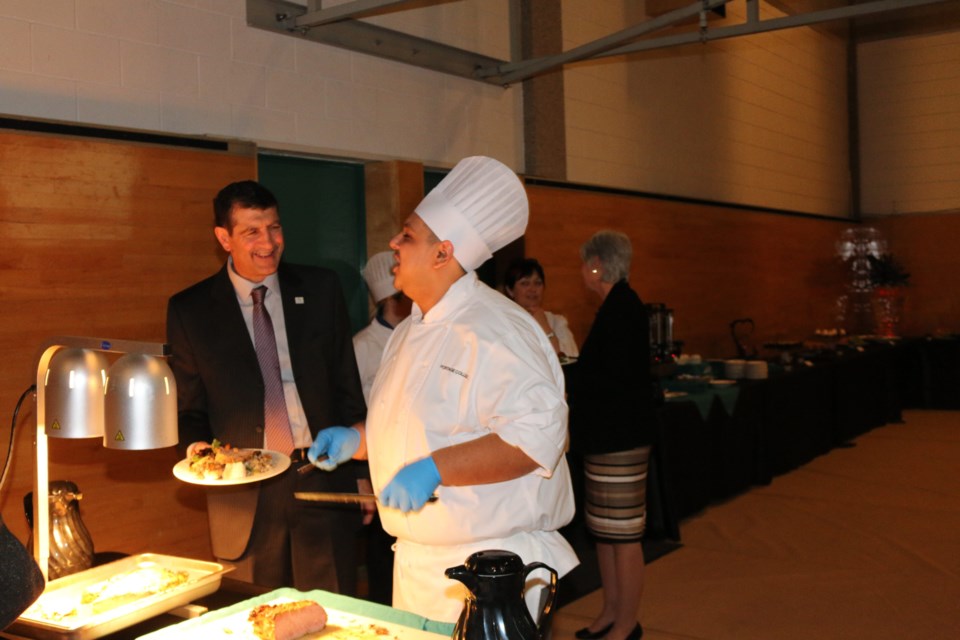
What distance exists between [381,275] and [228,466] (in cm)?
200

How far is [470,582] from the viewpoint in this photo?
1312mm

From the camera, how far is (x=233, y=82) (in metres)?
4.15

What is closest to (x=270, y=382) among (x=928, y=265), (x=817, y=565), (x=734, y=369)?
(x=817, y=565)

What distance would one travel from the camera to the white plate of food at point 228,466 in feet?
6.92

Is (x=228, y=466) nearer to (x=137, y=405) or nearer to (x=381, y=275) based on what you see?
(x=137, y=405)

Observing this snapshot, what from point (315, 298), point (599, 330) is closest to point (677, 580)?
point (599, 330)

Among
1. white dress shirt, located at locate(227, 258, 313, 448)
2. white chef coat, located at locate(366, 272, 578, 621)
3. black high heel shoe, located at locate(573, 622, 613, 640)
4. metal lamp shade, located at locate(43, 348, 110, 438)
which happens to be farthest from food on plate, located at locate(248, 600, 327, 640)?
black high heel shoe, located at locate(573, 622, 613, 640)

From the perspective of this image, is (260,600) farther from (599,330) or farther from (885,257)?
(885,257)

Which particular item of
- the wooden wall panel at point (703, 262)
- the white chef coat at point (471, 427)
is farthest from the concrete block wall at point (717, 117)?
the white chef coat at point (471, 427)

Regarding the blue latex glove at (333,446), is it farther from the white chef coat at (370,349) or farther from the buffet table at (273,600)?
the white chef coat at (370,349)

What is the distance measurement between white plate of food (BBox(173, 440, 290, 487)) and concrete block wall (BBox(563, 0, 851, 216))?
14.8 ft

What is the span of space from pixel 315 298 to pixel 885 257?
9287 millimetres

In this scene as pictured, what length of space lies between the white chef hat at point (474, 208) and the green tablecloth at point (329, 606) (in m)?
0.71

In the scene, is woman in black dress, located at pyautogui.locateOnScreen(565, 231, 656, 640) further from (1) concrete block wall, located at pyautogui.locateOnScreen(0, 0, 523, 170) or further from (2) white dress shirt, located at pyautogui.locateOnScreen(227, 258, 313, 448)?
(1) concrete block wall, located at pyautogui.locateOnScreen(0, 0, 523, 170)
